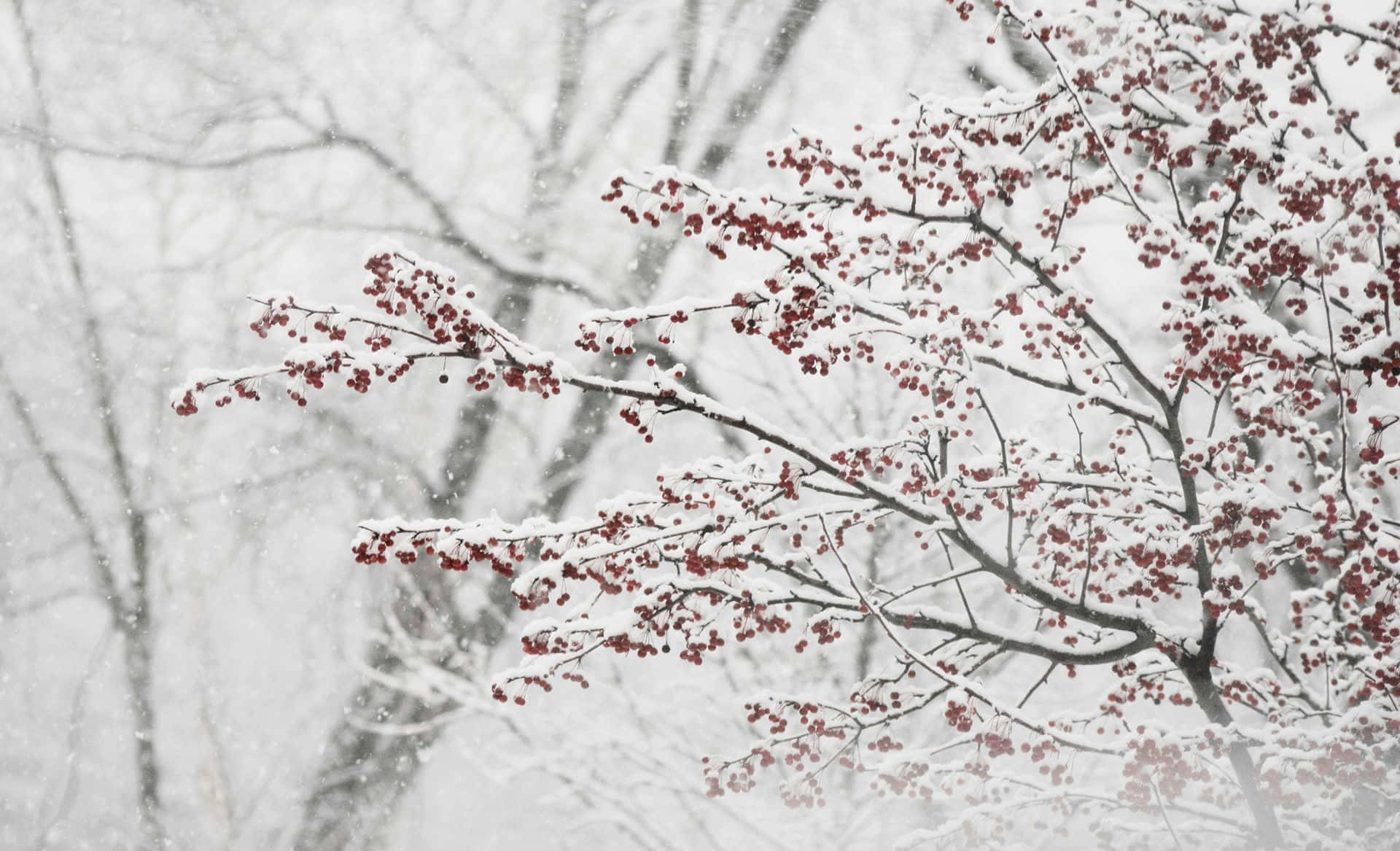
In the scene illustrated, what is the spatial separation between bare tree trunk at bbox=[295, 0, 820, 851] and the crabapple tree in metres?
6.10

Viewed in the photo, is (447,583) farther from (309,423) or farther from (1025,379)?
(1025,379)

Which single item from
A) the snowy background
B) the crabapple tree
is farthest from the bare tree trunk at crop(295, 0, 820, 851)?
the crabapple tree

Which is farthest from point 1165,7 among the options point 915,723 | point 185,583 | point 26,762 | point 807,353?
point 26,762

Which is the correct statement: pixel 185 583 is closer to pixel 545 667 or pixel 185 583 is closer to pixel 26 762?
pixel 26 762

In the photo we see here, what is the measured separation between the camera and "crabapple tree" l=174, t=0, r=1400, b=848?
94.0 inches

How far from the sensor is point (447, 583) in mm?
8930

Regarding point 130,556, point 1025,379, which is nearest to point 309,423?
point 130,556

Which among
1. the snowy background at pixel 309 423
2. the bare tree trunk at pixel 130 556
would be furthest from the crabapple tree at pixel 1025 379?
the bare tree trunk at pixel 130 556

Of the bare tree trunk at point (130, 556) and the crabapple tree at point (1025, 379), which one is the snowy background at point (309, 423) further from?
the crabapple tree at point (1025, 379)

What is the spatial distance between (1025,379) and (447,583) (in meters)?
6.92

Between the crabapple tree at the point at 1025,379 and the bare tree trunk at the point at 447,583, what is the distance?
240 inches

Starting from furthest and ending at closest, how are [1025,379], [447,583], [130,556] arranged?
[130,556]
[447,583]
[1025,379]

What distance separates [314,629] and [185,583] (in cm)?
137

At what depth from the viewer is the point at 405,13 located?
1059 cm
